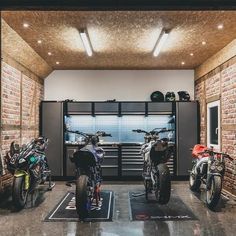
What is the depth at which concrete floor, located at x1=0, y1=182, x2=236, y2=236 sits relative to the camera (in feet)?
13.5

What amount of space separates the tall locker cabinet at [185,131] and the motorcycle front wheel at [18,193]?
4478 millimetres

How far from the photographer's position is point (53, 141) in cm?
876

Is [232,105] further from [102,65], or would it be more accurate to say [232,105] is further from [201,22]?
[102,65]

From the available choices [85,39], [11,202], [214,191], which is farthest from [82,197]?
[85,39]

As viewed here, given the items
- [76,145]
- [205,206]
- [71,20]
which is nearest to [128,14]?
[71,20]

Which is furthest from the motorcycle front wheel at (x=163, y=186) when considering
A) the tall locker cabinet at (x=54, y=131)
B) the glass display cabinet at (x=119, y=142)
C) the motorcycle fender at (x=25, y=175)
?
the tall locker cabinet at (x=54, y=131)

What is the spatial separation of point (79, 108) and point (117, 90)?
126 centimetres

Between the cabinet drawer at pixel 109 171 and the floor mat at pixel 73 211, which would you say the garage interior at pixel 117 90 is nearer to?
the cabinet drawer at pixel 109 171

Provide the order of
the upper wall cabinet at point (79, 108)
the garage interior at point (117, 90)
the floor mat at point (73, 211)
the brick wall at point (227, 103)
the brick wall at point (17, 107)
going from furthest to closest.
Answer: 1. the upper wall cabinet at point (79, 108)
2. the brick wall at point (227, 103)
3. the brick wall at point (17, 107)
4. the garage interior at point (117, 90)
5. the floor mat at point (73, 211)

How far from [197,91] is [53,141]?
4.11m

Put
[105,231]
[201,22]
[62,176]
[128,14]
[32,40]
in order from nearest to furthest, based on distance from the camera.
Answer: [105,231] < [128,14] < [201,22] < [32,40] < [62,176]

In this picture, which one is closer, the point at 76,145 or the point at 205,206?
the point at 205,206

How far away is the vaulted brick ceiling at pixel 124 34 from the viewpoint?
5.05 metres

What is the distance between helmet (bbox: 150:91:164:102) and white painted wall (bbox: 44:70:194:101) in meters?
0.25
